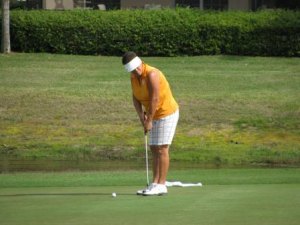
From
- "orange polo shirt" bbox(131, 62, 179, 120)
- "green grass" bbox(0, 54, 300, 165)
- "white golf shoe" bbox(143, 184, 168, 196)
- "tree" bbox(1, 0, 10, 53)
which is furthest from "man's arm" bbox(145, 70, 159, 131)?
"tree" bbox(1, 0, 10, 53)

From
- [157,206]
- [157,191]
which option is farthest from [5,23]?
[157,206]

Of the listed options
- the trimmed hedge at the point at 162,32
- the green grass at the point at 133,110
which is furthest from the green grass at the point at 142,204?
the trimmed hedge at the point at 162,32

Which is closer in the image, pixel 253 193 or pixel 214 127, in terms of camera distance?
pixel 253 193

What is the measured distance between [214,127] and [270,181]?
6.39 m

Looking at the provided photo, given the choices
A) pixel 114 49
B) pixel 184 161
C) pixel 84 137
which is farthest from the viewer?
pixel 114 49

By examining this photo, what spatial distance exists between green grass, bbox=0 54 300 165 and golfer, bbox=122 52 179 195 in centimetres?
675

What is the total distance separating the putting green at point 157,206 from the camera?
780 centimetres

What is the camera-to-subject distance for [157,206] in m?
8.64

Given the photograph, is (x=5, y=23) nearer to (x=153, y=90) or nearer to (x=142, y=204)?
(x=153, y=90)

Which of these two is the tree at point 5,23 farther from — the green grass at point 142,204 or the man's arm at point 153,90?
the man's arm at point 153,90

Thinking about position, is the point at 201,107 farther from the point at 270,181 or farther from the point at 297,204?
the point at 297,204

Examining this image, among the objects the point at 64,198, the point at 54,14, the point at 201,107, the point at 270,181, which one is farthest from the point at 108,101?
the point at 64,198

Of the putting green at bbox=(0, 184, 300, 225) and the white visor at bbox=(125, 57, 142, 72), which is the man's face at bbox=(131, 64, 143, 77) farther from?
the putting green at bbox=(0, 184, 300, 225)

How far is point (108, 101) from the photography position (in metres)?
20.4
